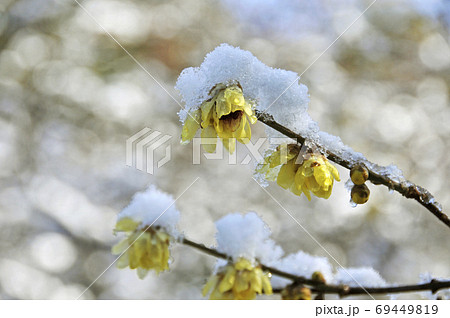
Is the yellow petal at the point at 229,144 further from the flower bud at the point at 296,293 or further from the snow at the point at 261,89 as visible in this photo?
the flower bud at the point at 296,293

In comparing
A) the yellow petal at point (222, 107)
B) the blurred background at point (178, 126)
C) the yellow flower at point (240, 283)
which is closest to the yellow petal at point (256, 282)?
the yellow flower at point (240, 283)

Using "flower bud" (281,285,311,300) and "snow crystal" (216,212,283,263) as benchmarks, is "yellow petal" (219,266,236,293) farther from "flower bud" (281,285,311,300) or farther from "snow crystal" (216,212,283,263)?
"flower bud" (281,285,311,300)

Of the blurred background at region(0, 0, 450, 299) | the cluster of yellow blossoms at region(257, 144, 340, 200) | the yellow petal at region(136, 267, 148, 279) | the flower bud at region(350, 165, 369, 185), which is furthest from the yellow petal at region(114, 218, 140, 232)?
the blurred background at region(0, 0, 450, 299)

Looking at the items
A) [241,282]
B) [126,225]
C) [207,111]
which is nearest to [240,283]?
[241,282]

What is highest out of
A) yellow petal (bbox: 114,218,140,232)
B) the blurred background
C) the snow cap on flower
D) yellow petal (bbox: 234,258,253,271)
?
the blurred background

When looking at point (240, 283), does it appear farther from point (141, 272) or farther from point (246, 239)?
point (141, 272)
